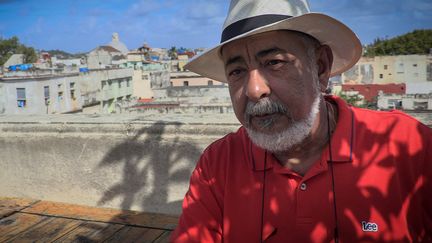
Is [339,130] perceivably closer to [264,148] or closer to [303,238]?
[264,148]

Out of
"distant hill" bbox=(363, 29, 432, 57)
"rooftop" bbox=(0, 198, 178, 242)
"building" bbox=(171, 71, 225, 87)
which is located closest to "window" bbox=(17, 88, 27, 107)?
"building" bbox=(171, 71, 225, 87)

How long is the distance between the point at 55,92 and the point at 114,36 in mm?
55791

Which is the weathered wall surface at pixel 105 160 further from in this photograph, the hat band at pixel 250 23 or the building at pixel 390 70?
the building at pixel 390 70

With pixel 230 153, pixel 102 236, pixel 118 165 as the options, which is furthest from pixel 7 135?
pixel 230 153

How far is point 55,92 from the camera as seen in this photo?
37000 millimetres

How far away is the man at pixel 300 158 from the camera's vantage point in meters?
1.67

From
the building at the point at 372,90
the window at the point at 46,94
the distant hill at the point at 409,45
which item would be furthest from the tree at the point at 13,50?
the distant hill at the point at 409,45

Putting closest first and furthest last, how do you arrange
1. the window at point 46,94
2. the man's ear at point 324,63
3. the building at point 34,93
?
the man's ear at point 324,63, the building at point 34,93, the window at point 46,94

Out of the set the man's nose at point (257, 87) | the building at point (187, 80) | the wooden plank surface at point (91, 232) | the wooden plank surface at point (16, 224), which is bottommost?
the wooden plank surface at point (91, 232)

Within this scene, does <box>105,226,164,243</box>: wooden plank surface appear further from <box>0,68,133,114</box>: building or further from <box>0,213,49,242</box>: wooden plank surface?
<box>0,68,133,114</box>: building

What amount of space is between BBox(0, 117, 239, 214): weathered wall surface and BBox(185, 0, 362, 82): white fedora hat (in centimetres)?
116

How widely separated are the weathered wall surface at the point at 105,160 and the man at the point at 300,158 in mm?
1055

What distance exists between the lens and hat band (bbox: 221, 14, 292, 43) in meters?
1.72

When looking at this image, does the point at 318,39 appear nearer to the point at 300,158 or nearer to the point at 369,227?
the point at 300,158
